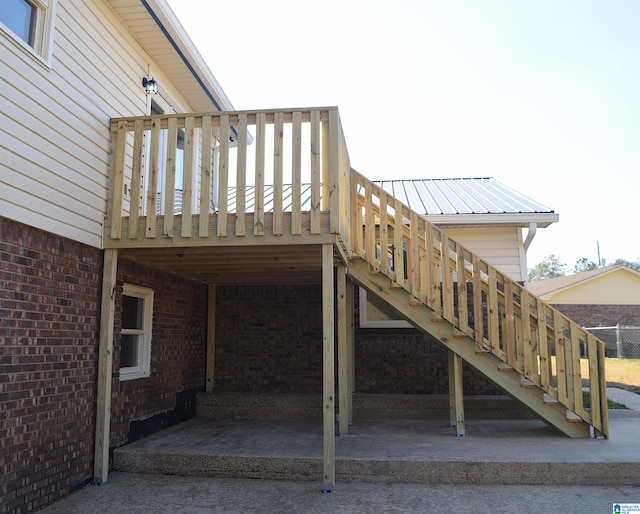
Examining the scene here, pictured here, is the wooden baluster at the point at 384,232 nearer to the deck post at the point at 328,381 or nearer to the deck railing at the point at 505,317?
the deck railing at the point at 505,317

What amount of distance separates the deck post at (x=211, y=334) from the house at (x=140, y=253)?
554 mm

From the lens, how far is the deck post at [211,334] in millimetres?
8500

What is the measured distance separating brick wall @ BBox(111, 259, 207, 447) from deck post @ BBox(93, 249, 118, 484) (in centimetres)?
42

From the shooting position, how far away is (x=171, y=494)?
478 cm

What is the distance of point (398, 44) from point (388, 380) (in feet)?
22.1

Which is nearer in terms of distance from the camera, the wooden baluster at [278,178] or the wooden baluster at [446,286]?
the wooden baluster at [278,178]

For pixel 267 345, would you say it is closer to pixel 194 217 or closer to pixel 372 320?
pixel 372 320

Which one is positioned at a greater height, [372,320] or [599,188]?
[599,188]

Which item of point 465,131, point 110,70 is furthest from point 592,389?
point 465,131

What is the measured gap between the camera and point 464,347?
245 inches

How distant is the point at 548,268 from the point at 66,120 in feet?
240

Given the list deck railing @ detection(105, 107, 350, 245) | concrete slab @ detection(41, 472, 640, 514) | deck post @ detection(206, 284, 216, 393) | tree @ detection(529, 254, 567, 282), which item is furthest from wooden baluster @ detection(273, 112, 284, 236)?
tree @ detection(529, 254, 567, 282)

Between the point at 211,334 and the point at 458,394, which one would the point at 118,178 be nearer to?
the point at 211,334

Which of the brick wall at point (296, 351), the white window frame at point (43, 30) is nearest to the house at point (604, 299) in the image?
the brick wall at point (296, 351)
